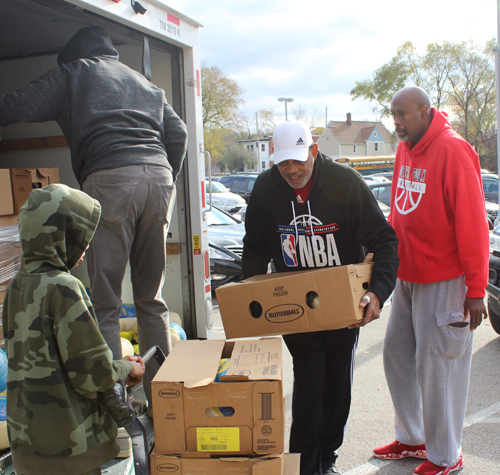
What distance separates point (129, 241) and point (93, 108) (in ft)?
2.50

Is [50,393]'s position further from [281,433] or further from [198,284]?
[198,284]

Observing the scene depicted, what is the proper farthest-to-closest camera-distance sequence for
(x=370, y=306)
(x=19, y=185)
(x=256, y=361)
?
(x=19, y=185) < (x=370, y=306) < (x=256, y=361)

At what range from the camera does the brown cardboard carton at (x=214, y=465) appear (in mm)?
1821

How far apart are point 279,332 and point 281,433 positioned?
423 mm

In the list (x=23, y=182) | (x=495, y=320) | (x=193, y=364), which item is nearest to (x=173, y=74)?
(x=23, y=182)

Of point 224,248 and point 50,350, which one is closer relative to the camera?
point 50,350

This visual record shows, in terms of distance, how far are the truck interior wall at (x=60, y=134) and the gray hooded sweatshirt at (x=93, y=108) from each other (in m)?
1.15

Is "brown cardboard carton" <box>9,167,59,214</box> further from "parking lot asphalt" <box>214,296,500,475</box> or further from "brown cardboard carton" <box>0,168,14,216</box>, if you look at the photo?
"parking lot asphalt" <box>214,296,500,475</box>

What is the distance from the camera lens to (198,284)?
13.4 feet

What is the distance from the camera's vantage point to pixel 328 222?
2.43 meters

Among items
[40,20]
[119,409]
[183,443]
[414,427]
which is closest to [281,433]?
[183,443]

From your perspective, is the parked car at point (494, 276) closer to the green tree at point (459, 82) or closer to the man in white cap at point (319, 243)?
the man in white cap at point (319, 243)

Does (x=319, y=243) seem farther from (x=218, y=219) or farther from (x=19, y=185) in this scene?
(x=218, y=219)

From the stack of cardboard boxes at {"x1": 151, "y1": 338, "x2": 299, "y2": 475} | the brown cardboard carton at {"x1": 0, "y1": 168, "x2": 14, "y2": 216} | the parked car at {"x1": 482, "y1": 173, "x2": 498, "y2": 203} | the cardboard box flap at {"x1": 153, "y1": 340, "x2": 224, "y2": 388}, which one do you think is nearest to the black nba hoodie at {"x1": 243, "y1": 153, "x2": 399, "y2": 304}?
the cardboard box flap at {"x1": 153, "y1": 340, "x2": 224, "y2": 388}
